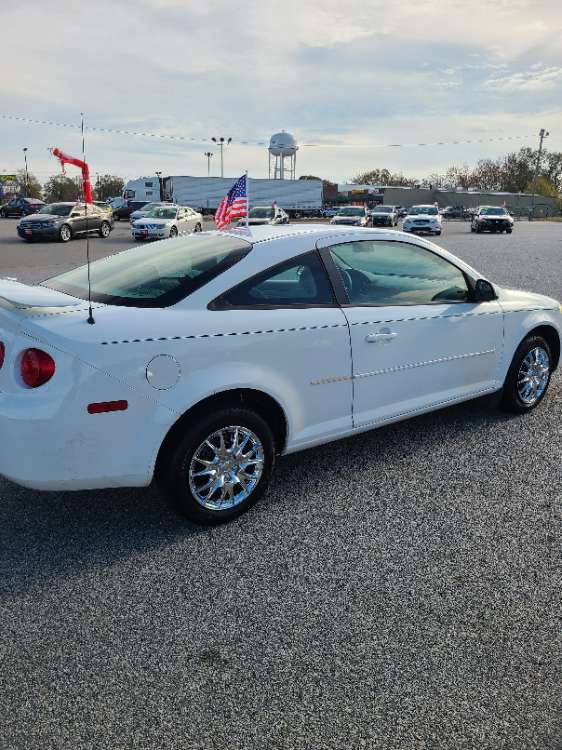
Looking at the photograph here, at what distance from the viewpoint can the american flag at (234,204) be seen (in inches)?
608

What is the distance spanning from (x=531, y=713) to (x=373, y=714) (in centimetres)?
55

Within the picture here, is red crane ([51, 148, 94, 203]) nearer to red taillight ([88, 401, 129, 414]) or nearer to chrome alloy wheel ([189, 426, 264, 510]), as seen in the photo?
red taillight ([88, 401, 129, 414])

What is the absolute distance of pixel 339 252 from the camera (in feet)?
13.0

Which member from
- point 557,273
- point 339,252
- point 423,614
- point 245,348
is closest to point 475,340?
point 339,252

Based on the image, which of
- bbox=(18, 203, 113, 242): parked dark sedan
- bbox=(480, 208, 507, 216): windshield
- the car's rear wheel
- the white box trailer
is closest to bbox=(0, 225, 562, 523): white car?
bbox=(18, 203, 113, 242): parked dark sedan

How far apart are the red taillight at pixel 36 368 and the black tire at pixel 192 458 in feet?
2.34

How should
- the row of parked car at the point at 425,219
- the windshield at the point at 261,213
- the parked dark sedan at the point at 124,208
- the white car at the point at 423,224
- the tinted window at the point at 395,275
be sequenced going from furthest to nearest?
the parked dark sedan at the point at 124,208, the row of parked car at the point at 425,219, the white car at the point at 423,224, the windshield at the point at 261,213, the tinted window at the point at 395,275

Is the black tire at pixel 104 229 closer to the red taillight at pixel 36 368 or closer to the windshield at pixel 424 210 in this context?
the windshield at pixel 424 210

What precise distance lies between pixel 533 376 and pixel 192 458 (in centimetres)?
320

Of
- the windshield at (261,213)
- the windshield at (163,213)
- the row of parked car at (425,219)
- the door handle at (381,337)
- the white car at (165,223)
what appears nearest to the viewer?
the door handle at (381,337)

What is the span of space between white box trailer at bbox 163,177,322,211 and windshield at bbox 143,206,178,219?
25.2m

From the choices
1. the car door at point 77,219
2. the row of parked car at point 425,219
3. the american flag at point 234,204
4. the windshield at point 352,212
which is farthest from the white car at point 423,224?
the american flag at point 234,204

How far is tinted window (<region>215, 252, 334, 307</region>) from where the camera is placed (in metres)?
3.42

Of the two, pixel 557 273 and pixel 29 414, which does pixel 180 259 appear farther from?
pixel 557 273
